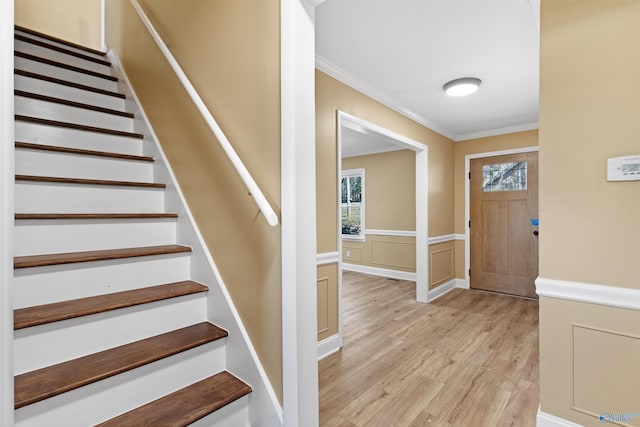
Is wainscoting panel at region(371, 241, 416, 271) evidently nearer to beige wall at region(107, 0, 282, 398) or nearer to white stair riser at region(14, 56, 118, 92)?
beige wall at region(107, 0, 282, 398)

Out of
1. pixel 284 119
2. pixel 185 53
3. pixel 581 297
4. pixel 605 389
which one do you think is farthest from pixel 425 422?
pixel 185 53

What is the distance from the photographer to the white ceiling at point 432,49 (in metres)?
1.86

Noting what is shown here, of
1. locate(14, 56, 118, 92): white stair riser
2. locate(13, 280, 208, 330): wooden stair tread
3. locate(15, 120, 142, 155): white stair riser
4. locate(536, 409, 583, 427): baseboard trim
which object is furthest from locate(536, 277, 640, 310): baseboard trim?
locate(14, 56, 118, 92): white stair riser

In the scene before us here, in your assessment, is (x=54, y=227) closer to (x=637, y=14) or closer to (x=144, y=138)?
(x=144, y=138)

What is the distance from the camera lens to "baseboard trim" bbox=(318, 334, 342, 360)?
257 centimetres

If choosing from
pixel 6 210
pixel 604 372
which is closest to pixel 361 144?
pixel 604 372

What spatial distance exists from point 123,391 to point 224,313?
48 cm

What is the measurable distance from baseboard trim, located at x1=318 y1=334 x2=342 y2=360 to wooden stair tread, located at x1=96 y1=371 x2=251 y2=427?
129cm

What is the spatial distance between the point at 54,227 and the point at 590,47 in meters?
2.75

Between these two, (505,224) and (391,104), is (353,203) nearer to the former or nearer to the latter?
(505,224)

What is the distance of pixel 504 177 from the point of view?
14.4ft

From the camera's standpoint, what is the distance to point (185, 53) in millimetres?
1870

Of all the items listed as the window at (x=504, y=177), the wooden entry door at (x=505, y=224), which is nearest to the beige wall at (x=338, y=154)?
the wooden entry door at (x=505, y=224)

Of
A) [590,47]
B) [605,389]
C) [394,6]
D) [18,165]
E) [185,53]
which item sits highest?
[394,6]
